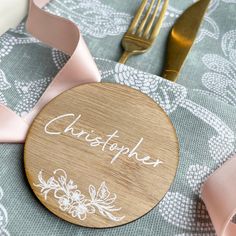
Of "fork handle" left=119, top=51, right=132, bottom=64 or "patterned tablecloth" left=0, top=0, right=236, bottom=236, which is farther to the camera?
"fork handle" left=119, top=51, right=132, bottom=64

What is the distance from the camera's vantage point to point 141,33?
566 mm

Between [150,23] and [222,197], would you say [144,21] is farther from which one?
[222,197]

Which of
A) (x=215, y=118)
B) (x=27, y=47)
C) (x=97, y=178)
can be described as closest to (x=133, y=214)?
(x=97, y=178)

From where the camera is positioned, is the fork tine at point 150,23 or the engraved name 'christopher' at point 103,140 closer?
the engraved name 'christopher' at point 103,140

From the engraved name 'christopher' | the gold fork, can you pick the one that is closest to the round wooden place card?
the engraved name 'christopher'

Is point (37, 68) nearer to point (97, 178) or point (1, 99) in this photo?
point (1, 99)

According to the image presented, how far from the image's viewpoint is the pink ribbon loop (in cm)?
39

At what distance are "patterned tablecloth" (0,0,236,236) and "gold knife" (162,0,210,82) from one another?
0.02 m

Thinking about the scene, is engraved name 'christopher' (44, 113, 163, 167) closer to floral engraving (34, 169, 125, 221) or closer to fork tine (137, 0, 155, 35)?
floral engraving (34, 169, 125, 221)

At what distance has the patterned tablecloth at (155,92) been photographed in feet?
1.32

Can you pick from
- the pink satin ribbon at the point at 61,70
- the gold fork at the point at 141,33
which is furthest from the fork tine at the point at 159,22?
the pink satin ribbon at the point at 61,70

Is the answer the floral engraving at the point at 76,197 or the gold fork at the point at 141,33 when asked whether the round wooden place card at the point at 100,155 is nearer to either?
the floral engraving at the point at 76,197

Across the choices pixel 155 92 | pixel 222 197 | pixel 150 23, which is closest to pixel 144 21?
pixel 150 23

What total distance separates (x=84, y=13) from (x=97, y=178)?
282mm
